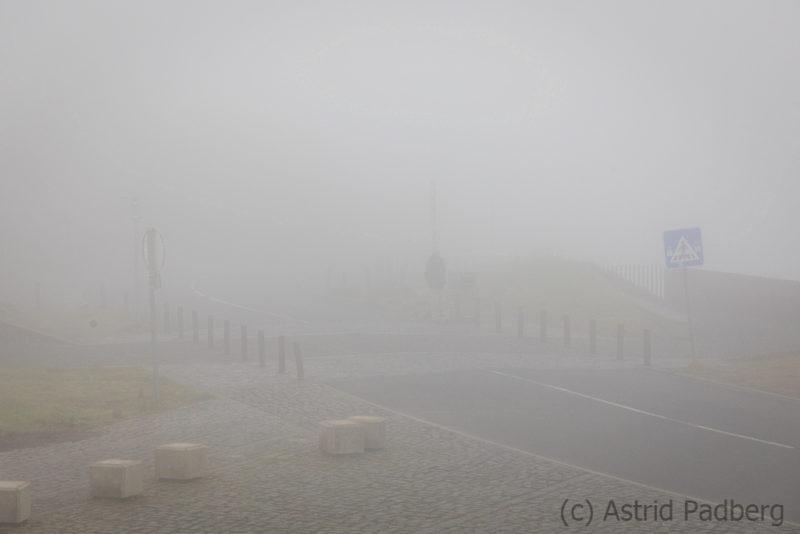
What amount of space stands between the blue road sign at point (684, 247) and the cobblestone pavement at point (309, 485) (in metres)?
10.6

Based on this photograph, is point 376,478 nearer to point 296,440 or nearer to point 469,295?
point 296,440

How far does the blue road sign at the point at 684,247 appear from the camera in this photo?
853 inches

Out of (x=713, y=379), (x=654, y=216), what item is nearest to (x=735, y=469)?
(x=713, y=379)

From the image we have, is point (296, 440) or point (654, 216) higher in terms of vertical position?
point (654, 216)

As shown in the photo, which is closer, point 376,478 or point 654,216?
point 376,478

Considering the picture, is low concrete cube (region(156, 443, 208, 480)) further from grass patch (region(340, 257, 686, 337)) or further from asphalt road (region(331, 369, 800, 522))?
grass patch (region(340, 257, 686, 337))

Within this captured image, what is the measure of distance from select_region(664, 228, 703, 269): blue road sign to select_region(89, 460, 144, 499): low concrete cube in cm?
1622

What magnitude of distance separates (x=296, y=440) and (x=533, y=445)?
3.49m

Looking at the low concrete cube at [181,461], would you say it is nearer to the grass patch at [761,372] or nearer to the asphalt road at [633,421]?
the asphalt road at [633,421]

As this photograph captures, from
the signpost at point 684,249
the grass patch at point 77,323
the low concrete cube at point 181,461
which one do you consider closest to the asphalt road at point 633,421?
the signpost at point 684,249

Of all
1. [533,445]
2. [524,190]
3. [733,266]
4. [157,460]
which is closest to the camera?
[157,460]

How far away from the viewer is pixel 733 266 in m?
92.1

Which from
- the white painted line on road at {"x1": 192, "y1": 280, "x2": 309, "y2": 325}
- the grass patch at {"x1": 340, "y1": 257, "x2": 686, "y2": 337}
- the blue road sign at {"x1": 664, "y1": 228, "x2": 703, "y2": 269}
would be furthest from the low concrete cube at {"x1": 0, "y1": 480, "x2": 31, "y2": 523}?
the white painted line on road at {"x1": 192, "y1": 280, "x2": 309, "y2": 325}

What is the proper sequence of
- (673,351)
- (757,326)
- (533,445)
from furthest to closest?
(757,326) < (673,351) < (533,445)
